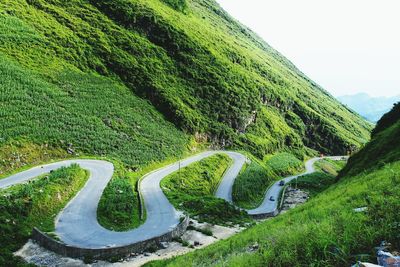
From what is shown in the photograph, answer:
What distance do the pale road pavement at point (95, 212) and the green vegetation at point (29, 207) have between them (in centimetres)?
116

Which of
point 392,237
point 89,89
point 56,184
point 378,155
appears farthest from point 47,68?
point 392,237

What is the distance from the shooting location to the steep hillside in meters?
65.3

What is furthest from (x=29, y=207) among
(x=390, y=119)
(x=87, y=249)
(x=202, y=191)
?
(x=390, y=119)

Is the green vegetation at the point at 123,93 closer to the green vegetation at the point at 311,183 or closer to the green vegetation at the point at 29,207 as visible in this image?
the green vegetation at the point at 29,207

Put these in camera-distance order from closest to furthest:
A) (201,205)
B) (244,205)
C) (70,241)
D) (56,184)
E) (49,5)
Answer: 1. (70,241)
2. (56,184)
3. (201,205)
4. (244,205)
5. (49,5)

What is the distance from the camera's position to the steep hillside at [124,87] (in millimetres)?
65312

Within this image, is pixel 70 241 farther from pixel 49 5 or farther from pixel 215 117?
pixel 49 5

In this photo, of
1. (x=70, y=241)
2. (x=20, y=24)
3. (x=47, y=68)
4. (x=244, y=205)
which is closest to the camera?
(x=70, y=241)

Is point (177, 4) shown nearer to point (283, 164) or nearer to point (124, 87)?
point (124, 87)

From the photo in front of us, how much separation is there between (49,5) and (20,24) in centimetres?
1904

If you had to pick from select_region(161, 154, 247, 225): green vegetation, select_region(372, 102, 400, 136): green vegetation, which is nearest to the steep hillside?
select_region(161, 154, 247, 225): green vegetation

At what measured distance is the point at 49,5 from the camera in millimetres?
107938

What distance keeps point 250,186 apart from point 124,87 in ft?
143

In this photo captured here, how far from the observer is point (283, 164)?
117 m
